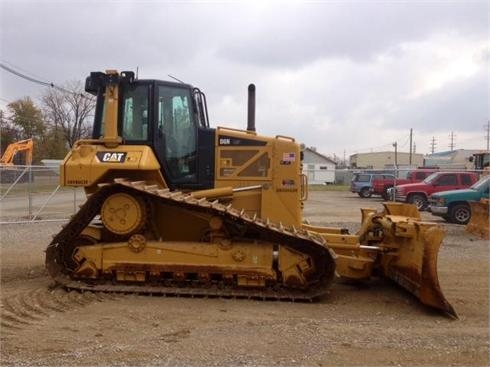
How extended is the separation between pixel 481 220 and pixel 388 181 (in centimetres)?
1820

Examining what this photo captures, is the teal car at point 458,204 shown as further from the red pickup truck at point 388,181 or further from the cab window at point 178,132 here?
the cab window at point 178,132

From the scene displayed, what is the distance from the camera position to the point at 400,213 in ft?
28.2

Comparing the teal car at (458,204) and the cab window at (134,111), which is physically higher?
the cab window at (134,111)

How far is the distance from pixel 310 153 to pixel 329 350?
78.9m

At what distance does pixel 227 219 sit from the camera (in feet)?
24.2

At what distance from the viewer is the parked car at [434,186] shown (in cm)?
2356

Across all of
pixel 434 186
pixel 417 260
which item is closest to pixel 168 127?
pixel 417 260

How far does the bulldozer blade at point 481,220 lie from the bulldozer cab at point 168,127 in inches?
361

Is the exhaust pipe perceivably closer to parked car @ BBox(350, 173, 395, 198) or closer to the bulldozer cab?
the bulldozer cab

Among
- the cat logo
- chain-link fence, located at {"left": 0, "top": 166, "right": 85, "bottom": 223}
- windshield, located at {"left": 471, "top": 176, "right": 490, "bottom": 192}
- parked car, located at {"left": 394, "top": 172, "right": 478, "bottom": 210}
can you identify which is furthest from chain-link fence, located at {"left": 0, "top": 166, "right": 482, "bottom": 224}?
the cat logo

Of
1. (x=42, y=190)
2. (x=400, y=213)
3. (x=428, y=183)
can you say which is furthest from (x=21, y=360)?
(x=428, y=183)

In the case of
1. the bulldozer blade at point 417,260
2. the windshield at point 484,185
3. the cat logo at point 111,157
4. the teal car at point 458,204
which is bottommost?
the bulldozer blade at point 417,260

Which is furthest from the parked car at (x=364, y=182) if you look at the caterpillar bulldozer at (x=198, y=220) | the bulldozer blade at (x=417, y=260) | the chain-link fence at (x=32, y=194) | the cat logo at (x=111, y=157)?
the cat logo at (x=111, y=157)

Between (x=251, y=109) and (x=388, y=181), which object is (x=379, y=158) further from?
(x=251, y=109)
